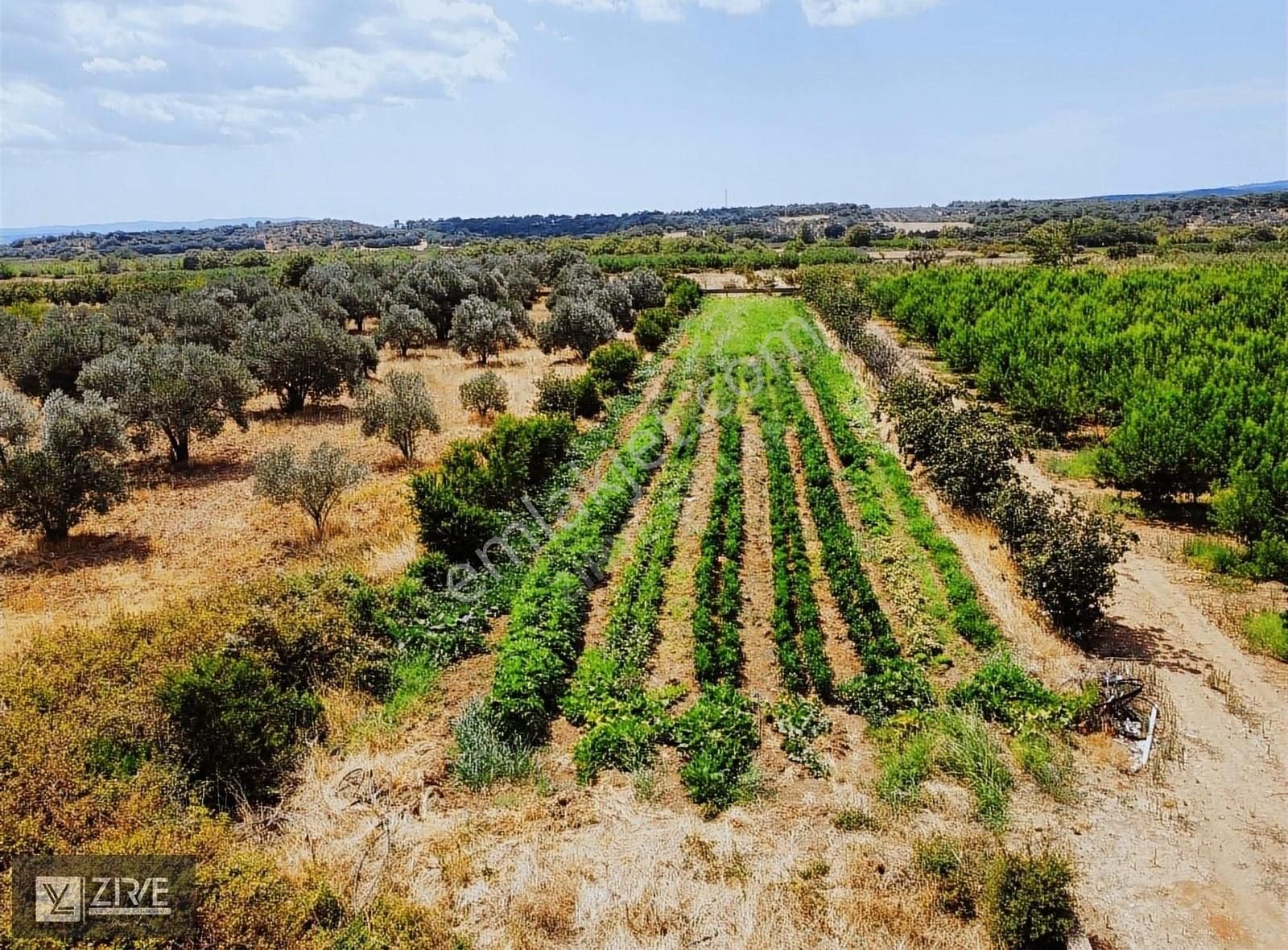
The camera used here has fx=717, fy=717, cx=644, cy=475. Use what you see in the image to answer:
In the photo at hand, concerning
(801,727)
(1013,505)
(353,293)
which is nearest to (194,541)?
(801,727)

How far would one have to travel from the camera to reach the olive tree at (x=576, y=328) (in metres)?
41.9

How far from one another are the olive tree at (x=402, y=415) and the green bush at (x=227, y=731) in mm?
15115

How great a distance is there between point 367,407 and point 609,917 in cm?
2132

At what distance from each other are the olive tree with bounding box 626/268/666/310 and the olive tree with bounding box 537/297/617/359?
15867 mm

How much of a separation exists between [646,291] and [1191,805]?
5325 centimetres

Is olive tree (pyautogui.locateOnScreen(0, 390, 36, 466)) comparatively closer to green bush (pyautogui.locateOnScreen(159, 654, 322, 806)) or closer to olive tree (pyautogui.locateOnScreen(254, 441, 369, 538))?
olive tree (pyautogui.locateOnScreen(254, 441, 369, 538))

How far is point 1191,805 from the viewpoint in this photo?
10.2 m

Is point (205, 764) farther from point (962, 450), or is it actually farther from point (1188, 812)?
point (962, 450)

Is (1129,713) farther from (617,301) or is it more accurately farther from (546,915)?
(617,301)

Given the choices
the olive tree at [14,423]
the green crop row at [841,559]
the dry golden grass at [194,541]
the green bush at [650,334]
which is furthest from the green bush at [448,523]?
the green bush at [650,334]

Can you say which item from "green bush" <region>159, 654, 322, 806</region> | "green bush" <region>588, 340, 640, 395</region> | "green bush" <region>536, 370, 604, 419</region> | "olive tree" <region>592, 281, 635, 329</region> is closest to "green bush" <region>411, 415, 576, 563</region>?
"green bush" <region>536, 370, 604, 419</region>

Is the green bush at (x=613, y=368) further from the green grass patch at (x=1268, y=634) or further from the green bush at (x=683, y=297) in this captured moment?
the green grass patch at (x=1268, y=634)

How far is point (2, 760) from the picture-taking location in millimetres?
8906

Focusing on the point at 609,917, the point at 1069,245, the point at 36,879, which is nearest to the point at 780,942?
the point at 609,917
